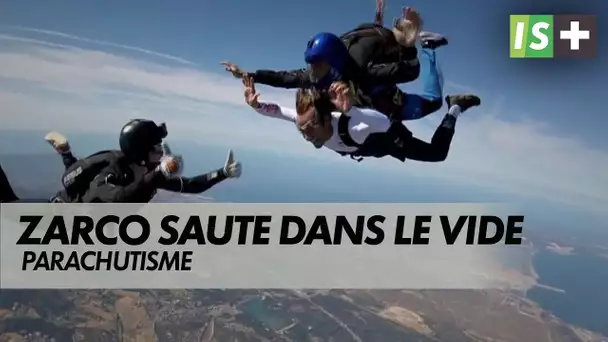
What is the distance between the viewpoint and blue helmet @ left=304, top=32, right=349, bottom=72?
2139 millimetres

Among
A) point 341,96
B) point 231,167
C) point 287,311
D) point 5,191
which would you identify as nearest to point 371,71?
point 341,96

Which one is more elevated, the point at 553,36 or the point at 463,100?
the point at 553,36

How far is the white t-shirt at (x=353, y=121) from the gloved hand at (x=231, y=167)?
0.17m

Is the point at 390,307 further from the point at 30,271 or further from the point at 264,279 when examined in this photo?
the point at 30,271

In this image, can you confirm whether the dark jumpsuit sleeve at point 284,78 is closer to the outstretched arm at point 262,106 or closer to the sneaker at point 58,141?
the outstretched arm at point 262,106

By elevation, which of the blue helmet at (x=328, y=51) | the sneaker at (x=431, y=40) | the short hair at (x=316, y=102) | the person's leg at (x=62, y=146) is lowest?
the person's leg at (x=62, y=146)

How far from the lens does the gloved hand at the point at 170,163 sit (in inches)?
84.7

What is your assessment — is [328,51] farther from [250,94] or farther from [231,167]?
[231,167]

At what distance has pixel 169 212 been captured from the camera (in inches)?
85.7

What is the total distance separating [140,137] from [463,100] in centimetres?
102

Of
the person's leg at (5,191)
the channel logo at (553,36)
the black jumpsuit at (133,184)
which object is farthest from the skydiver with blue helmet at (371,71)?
the person's leg at (5,191)

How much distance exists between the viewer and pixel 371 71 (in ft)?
7.09

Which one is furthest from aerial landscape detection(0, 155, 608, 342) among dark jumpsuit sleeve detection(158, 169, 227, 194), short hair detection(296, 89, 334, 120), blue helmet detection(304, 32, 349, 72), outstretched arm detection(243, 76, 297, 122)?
blue helmet detection(304, 32, 349, 72)

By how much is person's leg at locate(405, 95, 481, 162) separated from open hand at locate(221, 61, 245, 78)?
575 mm
